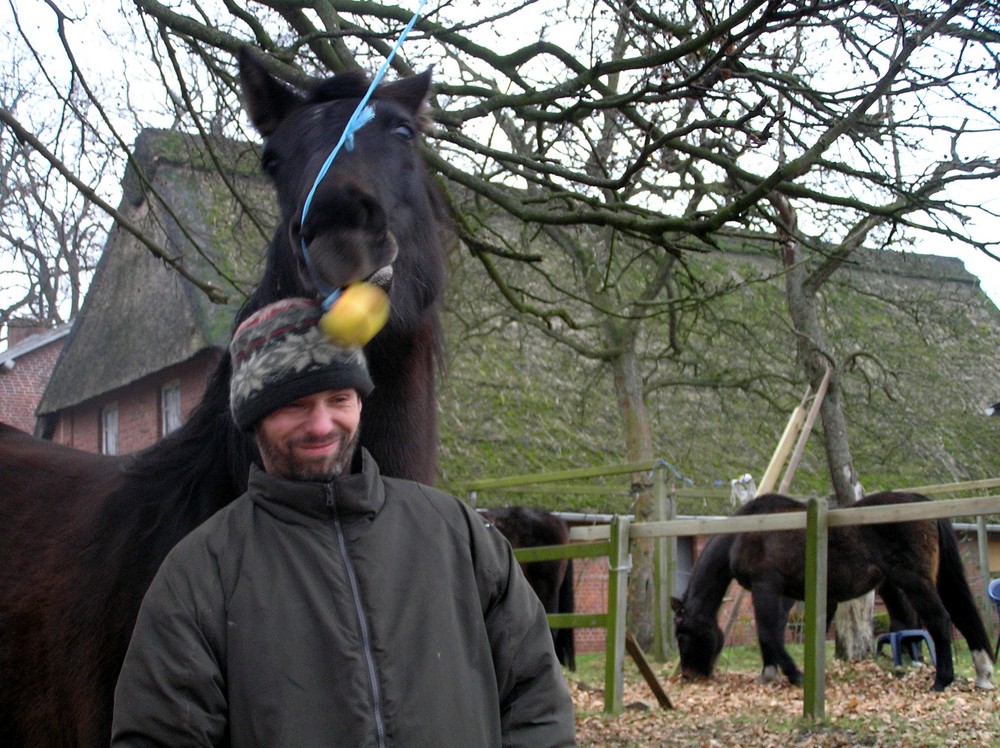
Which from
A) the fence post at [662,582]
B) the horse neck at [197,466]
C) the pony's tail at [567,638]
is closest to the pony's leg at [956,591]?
the pony's tail at [567,638]

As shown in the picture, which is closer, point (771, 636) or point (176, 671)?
point (176, 671)

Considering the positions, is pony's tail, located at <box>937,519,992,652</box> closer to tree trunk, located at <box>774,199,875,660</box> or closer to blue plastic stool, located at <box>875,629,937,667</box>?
blue plastic stool, located at <box>875,629,937,667</box>

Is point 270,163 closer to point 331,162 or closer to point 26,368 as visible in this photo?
point 331,162

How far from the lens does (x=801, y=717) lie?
24.8ft

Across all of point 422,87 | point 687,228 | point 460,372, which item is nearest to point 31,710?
point 422,87

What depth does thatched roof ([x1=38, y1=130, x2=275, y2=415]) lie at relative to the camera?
17391 mm

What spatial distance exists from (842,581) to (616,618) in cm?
257

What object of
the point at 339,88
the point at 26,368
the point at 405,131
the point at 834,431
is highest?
the point at 26,368

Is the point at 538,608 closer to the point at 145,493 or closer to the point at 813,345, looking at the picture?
the point at 145,493

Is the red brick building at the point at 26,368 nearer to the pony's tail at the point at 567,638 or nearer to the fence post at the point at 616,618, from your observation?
the pony's tail at the point at 567,638

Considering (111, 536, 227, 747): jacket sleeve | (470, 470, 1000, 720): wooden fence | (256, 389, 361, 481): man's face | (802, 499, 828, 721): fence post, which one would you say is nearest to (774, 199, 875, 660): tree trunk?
(470, 470, 1000, 720): wooden fence

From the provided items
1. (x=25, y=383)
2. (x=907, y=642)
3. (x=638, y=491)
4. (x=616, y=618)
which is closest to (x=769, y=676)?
(x=907, y=642)

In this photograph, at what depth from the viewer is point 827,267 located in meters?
10.7

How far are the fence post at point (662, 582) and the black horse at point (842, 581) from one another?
217 centimetres
